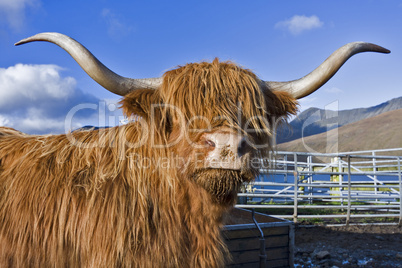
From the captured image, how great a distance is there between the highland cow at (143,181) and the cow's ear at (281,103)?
0.20 meters

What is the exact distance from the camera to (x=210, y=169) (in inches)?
73.0

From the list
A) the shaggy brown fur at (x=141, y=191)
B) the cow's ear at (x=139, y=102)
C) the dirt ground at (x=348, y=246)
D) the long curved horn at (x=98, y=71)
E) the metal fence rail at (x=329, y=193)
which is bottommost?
the dirt ground at (x=348, y=246)

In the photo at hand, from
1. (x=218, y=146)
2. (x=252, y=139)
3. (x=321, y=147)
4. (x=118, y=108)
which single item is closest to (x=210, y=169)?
(x=218, y=146)

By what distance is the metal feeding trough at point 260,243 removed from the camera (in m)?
3.46

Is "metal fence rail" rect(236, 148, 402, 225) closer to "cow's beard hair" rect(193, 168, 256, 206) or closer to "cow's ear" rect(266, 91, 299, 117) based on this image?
"cow's ear" rect(266, 91, 299, 117)

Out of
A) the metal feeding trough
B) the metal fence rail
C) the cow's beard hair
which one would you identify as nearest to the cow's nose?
the cow's beard hair

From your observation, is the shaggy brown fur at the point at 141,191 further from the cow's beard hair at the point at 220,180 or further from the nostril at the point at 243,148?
the nostril at the point at 243,148

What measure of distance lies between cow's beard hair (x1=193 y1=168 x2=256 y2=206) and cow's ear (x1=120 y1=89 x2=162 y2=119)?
1.83 ft

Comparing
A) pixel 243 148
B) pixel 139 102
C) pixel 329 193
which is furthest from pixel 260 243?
pixel 329 193

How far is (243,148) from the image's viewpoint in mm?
1799

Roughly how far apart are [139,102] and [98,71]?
13.6 inches

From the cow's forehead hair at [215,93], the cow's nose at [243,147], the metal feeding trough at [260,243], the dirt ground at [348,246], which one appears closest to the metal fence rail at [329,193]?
the dirt ground at [348,246]

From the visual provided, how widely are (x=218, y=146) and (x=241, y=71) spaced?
833 millimetres

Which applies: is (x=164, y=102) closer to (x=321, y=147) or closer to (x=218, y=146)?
(x=218, y=146)
